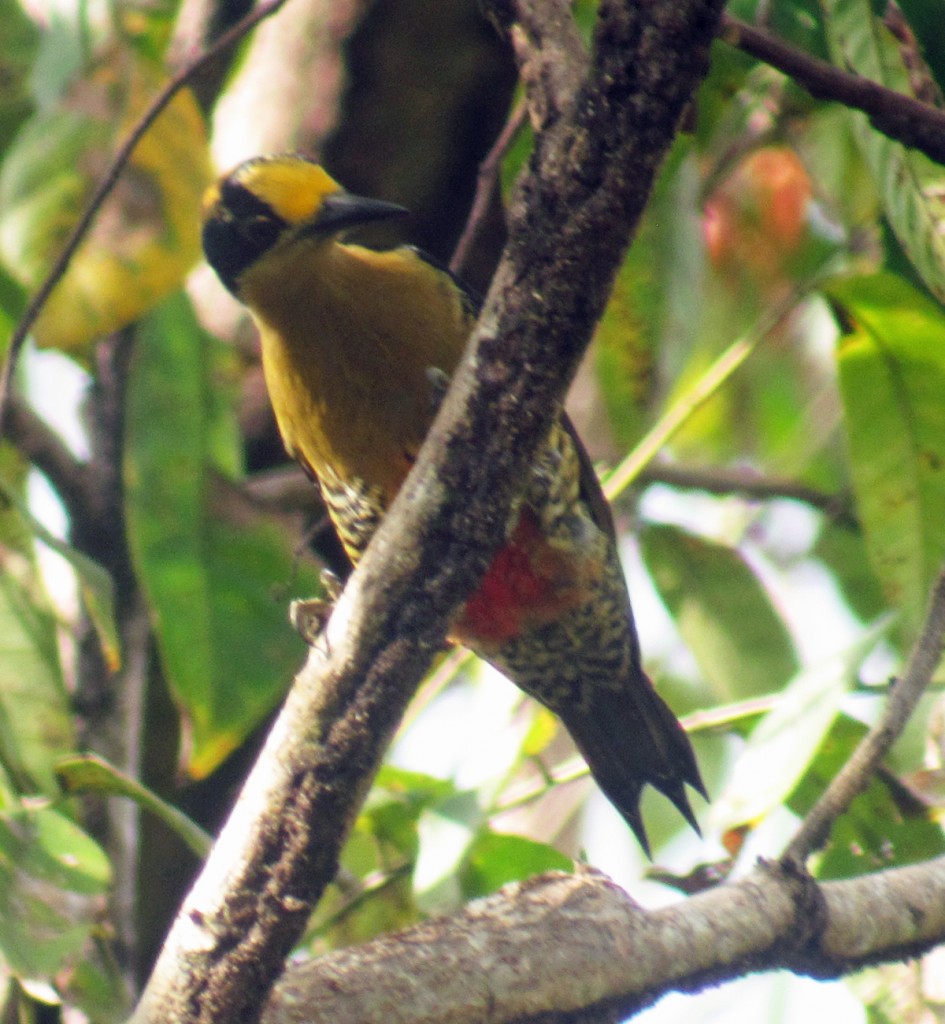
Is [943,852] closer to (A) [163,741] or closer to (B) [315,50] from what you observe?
(A) [163,741]

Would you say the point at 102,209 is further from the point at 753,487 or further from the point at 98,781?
the point at 753,487

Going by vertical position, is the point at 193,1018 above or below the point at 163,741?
above

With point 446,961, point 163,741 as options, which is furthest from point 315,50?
point 446,961

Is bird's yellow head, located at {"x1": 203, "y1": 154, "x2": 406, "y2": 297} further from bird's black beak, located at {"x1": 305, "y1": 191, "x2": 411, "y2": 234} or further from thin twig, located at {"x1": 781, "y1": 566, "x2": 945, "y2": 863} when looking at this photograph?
thin twig, located at {"x1": 781, "y1": 566, "x2": 945, "y2": 863}

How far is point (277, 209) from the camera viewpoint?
97.3 inches

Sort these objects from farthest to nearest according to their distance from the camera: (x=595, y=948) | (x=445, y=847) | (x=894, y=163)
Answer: (x=445, y=847)
(x=894, y=163)
(x=595, y=948)

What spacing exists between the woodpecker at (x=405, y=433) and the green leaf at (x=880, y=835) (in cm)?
24

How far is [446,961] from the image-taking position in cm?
173

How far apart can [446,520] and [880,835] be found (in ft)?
4.29

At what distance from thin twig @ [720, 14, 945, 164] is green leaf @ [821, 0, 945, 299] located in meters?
0.37

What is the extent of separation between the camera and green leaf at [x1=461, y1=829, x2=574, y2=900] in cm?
254

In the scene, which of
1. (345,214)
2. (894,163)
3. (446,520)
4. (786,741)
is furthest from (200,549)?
(894,163)

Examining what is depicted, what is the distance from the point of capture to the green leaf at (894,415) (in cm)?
250

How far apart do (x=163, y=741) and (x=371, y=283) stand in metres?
1.22
